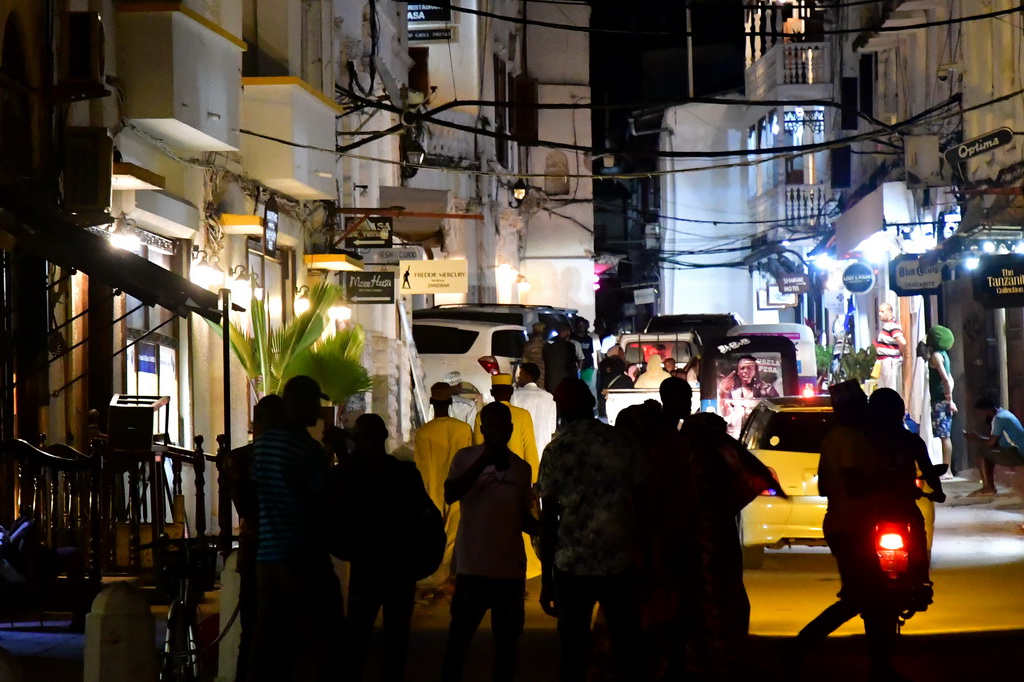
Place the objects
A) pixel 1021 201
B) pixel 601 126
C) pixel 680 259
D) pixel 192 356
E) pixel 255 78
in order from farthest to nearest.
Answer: pixel 601 126 → pixel 680 259 → pixel 1021 201 → pixel 255 78 → pixel 192 356

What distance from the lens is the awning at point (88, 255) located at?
12125 millimetres

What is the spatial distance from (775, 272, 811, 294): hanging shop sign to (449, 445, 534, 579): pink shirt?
125ft

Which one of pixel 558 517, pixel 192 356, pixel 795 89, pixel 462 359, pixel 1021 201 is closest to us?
pixel 558 517

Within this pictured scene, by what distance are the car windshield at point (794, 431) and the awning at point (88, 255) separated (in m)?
5.35

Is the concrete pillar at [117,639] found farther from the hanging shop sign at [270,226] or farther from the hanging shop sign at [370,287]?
the hanging shop sign at [370,287]

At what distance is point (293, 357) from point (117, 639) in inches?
424

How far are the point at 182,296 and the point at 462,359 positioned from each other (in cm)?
1246

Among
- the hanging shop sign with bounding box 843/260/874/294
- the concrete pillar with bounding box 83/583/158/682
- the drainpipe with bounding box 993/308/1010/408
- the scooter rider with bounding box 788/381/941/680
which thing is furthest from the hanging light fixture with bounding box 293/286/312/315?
the concrete pillar with bounding box 83/583/158/682

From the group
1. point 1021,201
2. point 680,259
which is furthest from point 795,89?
point 1021,201

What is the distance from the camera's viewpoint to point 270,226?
66.1 feet

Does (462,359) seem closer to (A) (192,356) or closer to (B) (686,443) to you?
(A) (192,356)

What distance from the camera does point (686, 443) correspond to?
8.18 meters

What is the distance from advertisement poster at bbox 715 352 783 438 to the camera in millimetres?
25172

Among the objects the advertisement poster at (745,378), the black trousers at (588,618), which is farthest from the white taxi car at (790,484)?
the advertisement poster at (745,378)
